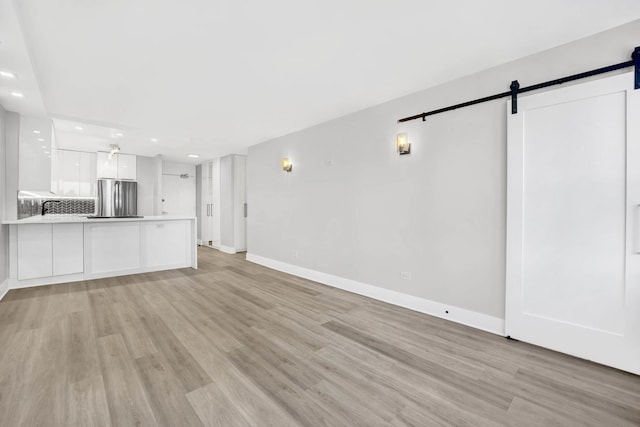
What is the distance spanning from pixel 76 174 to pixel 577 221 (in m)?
9.50

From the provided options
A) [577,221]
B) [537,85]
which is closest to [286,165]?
[537,85]

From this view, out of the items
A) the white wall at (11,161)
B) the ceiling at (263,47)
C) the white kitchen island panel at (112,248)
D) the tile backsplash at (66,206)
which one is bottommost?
the white kitchen island panel at (112,248)

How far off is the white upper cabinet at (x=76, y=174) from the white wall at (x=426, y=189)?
19.3 feet

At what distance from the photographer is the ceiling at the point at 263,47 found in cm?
195

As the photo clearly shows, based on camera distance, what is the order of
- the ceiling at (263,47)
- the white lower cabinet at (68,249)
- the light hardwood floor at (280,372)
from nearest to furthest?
the light hardwood floor at (280,372) < the ceiling at (263,47) < the white lower cabinet at (68,249)

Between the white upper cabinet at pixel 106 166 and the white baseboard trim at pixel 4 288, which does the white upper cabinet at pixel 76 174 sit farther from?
Result: the white baseboard trim at pixel 4 288

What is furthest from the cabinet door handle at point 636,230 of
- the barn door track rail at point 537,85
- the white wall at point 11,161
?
the white wall at point 11,161

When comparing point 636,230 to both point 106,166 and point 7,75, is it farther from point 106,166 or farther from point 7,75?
point 106,166

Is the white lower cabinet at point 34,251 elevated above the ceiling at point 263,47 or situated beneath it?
situated beneath

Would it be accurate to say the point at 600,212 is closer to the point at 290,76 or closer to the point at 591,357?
the point at 591,357

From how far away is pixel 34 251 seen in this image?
4.11 m

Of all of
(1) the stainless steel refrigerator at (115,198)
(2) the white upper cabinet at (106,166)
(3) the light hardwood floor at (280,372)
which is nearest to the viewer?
(3) the light hardwood floor at (280,372)

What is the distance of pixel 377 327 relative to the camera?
2.82 m

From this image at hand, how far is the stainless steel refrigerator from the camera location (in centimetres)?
684
